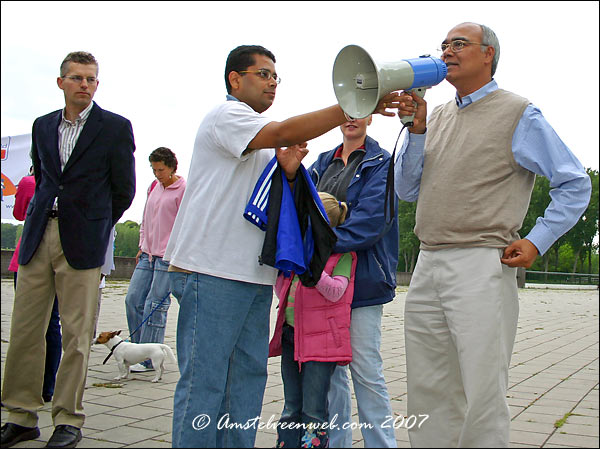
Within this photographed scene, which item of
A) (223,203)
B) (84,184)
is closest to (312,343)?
(223,203)

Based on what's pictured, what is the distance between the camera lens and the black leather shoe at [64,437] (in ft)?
11.8

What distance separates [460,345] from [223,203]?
1256 millimetres

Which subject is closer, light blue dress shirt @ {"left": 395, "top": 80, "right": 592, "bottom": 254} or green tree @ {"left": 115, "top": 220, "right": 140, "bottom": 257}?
light blue dress shirt @ {"left": 395, "top": 80, "right": 592, "bottom": 254}

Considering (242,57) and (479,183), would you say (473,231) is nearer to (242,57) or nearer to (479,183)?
(479,183)

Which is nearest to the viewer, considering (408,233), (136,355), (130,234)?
(136,355)

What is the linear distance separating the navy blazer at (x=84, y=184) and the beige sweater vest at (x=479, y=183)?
1.89 m

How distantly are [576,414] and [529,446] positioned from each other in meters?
1.07

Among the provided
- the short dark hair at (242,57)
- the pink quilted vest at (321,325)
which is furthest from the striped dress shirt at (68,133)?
the pink quilted vest at (321,325)

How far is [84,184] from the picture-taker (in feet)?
12.6

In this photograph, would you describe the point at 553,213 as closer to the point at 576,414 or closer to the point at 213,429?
the point at 213,429

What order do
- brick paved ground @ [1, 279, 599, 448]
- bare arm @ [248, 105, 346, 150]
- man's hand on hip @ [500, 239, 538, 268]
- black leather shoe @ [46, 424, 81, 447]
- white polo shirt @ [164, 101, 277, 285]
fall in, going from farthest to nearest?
brick paved ground @ [1, 279, 599, 448]
black leather shoe @ [46, 424, 81, 447]
man's hand on hip @ [500, 239, 538, 268]
white polo shirt @ [164, 101, 277, 285]
bare arm @ [248, 105, 346, 150]

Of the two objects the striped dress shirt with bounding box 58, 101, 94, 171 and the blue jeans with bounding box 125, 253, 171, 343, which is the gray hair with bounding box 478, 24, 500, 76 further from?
the blue jeans with bounding box 125, 253, 171, 343

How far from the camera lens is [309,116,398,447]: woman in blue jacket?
135 inches

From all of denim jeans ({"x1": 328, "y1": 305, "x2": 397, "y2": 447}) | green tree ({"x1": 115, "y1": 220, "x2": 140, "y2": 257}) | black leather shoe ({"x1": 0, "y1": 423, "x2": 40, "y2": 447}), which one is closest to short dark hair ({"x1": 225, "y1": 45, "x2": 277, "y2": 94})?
denim jeans ({"x1": 328, "y1": 305, "x2": 397, "y2": 447})
